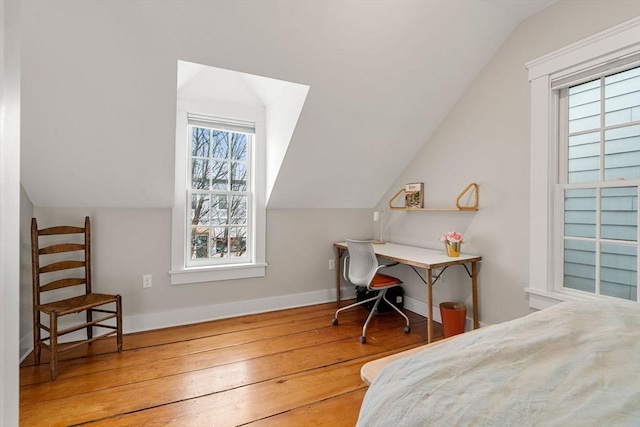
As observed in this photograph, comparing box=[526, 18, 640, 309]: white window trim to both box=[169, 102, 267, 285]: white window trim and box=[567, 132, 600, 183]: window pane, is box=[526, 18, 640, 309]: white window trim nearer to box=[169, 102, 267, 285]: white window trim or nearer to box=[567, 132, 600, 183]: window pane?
box=[567, 132, 600, 183]: window pane

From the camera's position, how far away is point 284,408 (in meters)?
1.84

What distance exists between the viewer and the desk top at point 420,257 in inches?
99.3

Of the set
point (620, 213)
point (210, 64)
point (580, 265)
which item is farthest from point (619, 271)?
point (210, 64)

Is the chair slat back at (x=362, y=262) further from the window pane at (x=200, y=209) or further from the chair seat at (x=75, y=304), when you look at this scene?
the chair seat at (x=75, y=304)

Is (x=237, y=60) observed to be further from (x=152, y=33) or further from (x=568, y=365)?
(x=568, y=365)

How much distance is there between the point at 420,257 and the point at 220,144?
2.18m

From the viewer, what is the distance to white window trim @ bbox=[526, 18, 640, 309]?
2200mm

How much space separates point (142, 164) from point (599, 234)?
3.28 metres

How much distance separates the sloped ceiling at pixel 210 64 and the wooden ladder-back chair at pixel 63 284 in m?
0.30

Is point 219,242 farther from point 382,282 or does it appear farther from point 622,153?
point 622,153

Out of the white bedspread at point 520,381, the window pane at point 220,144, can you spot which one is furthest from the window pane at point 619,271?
the window pane at point 220,144

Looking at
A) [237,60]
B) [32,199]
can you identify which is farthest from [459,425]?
[32,199]

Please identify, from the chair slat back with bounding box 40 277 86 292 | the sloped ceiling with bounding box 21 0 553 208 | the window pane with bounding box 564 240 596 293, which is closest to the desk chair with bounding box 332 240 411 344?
the sloped ceiling with bounding box 21 0 553 208

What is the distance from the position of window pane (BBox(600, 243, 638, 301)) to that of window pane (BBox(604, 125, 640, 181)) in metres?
0.44
